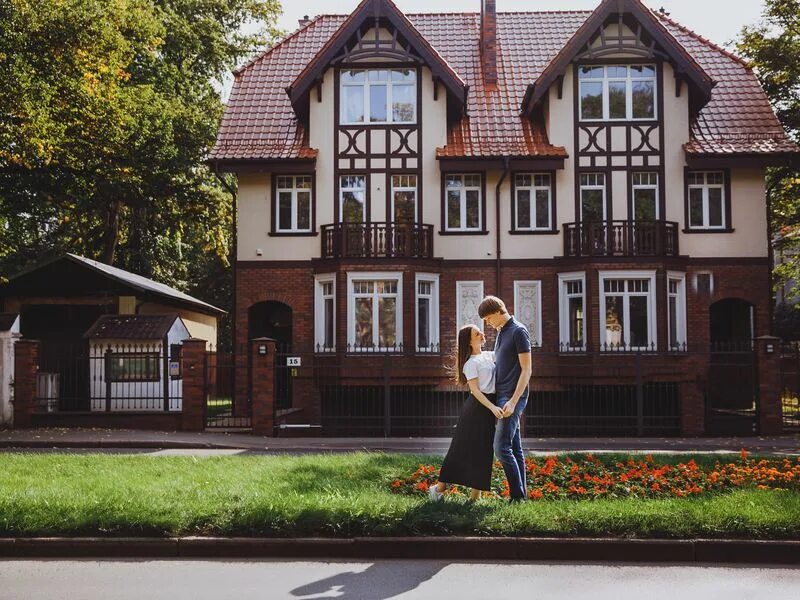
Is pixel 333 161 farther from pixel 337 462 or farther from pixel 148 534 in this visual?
pixel 148 534

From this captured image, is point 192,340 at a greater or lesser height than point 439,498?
greater

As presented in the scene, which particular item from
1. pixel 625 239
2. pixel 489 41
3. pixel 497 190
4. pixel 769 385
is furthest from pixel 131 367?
pixel 489 41

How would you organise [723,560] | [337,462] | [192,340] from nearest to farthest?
[723,560]
[337,462]
[192,340]

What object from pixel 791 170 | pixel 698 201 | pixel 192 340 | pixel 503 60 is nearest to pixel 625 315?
pixel 698 201

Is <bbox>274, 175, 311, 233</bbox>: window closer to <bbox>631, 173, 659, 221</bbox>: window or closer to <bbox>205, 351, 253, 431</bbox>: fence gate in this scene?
<bbox>205, 351, 253, 431</bbox>: fence gate

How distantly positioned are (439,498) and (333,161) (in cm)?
1871

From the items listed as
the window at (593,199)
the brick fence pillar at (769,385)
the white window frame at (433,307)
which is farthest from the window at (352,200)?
the brick fence pillar at (769,385)

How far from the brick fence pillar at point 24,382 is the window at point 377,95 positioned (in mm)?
10917

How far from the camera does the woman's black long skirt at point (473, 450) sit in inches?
335

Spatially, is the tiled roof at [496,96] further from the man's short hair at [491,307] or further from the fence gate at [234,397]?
the man's short hair at [491,307]

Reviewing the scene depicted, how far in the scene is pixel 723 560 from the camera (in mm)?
7305

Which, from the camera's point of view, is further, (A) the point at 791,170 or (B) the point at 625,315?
(A) the point at 791,170

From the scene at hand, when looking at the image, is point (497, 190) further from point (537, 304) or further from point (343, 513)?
point (343, 513)

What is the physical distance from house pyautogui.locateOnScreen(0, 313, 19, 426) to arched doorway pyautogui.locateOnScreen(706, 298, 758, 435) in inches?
644
